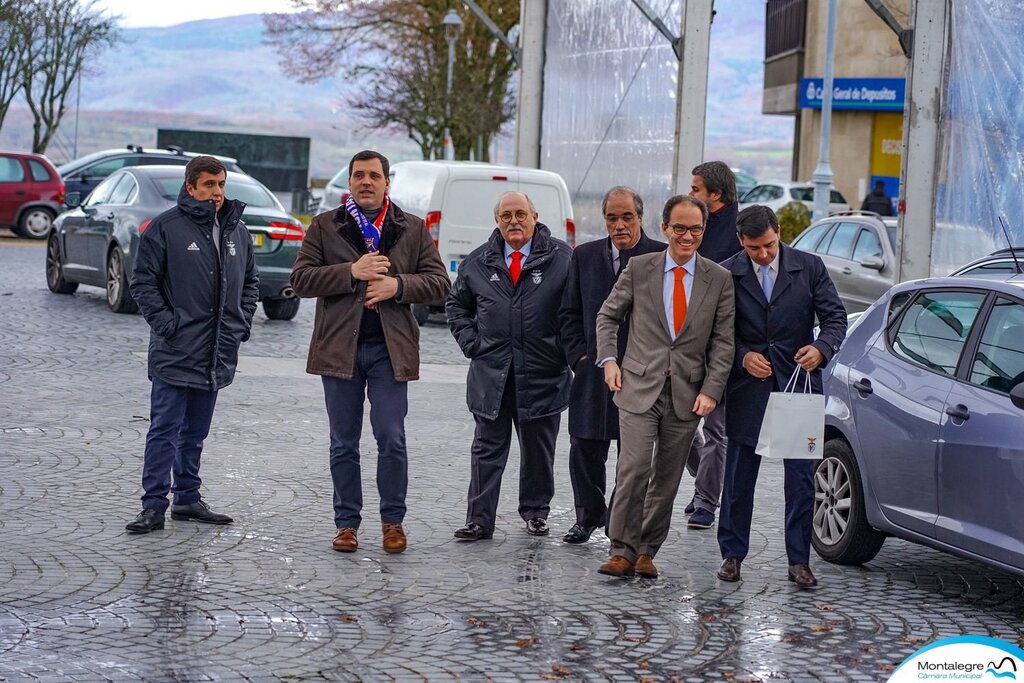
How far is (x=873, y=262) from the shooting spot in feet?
62.5

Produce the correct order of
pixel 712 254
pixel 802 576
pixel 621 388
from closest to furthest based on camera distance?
1. pixel 802 576
2. pixel 621 388
3. pixel 712 254

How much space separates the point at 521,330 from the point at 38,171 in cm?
2405

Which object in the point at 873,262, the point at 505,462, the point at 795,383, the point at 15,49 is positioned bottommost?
the point at 505,462

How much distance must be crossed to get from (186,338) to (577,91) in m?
19.8

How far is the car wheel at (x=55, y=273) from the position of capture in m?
20.9

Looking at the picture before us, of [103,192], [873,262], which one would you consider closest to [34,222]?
[103,192]

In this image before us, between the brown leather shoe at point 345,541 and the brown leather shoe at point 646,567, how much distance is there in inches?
52.6

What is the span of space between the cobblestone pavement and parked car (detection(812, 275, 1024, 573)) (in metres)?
0.31

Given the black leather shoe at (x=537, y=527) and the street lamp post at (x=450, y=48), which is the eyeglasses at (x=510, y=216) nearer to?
the black leather shoe at (x=537, y=527)

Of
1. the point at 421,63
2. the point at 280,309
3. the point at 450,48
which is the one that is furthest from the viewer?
the point at 421,63

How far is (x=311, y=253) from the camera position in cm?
807

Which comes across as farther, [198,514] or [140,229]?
[140,229]

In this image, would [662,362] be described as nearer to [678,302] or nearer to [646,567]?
[678,302]

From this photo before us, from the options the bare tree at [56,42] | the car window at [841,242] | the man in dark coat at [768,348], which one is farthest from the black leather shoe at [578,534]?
the bare tree at [56,42]
